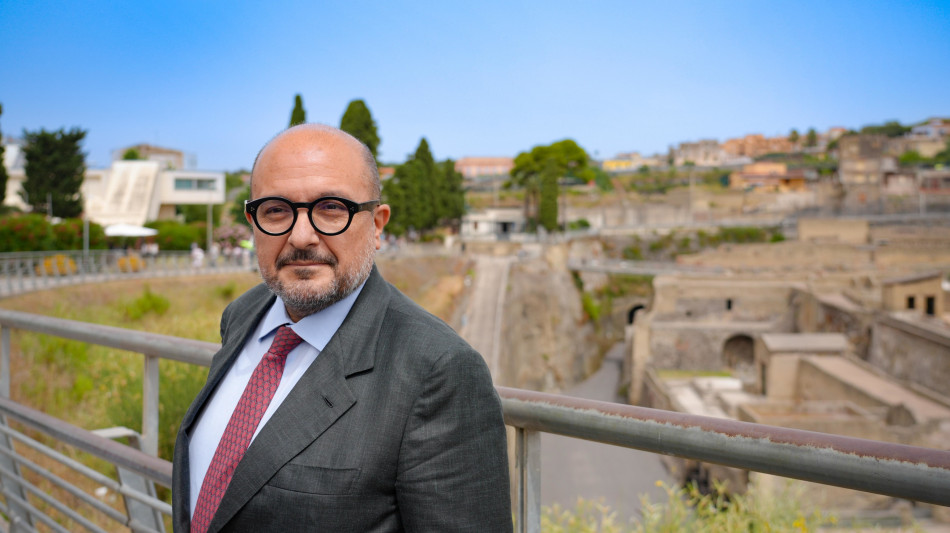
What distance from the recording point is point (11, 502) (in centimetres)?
336

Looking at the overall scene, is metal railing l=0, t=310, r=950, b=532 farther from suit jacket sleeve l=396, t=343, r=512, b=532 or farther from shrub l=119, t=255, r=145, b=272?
shrub l=119, t=255, r=145, b=272

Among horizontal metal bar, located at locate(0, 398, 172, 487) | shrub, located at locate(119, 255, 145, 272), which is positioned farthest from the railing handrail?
shrub, located at locate(119, 255, 145, 272)

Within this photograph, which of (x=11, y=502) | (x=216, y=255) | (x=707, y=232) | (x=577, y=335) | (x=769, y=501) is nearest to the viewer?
(x=11, y=502)

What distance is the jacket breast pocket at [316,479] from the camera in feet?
4.24

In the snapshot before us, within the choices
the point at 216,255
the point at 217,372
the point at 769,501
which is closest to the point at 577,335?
the point at 216,255

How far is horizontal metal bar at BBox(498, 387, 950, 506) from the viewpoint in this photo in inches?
46.9

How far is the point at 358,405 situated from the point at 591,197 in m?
60.7

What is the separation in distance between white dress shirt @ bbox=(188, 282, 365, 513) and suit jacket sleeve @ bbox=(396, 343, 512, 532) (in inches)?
14.3

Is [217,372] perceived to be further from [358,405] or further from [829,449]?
[829,449]

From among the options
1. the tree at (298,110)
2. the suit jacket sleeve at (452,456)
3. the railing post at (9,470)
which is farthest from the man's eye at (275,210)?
the tree at (298,110)

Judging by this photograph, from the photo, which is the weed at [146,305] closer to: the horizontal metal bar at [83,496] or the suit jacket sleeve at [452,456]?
the horizontal metal bar at [83,496]

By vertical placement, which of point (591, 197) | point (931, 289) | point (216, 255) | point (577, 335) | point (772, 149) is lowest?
point (577, 335)

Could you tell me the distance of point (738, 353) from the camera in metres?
27.3

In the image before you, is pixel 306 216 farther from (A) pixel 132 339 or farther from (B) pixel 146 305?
(B) pixel 146 305
